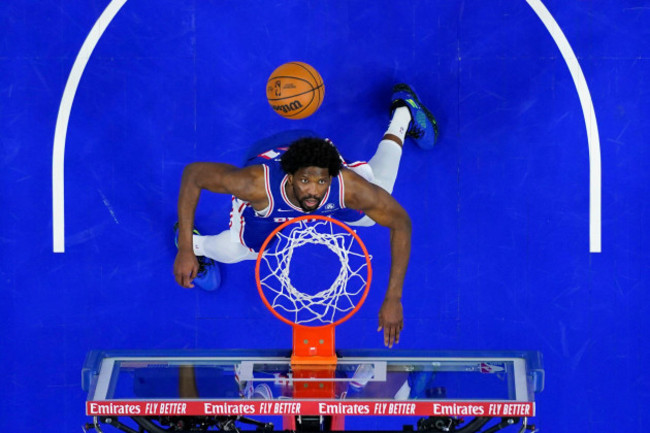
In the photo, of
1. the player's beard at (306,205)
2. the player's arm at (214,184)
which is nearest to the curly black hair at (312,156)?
the player's beard at (306,205)

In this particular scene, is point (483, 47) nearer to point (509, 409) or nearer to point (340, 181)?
point (340, 181)

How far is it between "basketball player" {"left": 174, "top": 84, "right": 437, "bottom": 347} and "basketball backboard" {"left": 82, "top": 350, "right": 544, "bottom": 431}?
1.09ft

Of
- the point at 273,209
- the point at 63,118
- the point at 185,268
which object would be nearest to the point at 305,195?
the point at 273,209

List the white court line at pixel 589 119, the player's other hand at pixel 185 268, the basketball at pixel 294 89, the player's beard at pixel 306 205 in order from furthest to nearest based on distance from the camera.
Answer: the white court line at pixel 589 119 → the basketball at pixel 294 89 → the player's beard at pixel 306 205 → the player's other hand at pixel 185 268

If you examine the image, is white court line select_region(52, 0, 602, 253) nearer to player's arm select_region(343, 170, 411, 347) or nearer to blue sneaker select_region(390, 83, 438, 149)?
blue sneaker select_region(390, 83, 438, 149)

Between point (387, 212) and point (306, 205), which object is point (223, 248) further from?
point (387, 212)

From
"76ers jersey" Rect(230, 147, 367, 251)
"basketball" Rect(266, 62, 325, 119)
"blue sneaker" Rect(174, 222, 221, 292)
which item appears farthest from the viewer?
"blue sneaker" Rect(174, 222, 221, 292)

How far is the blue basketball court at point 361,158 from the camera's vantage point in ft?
23.1

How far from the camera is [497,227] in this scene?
707 centimetres

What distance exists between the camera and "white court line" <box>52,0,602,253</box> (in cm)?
702

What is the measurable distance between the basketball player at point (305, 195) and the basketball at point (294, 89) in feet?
1.20

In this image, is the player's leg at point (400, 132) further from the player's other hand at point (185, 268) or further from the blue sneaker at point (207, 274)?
the player's other hand at point (185, 268)

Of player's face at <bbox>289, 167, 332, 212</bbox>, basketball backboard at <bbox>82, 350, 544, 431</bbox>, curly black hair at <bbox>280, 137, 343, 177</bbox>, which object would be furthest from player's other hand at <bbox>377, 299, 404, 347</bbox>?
curly black hair at <bbox>280, 137, 343, 177</bbox>

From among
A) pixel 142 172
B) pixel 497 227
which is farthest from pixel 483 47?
pixel 142 172
